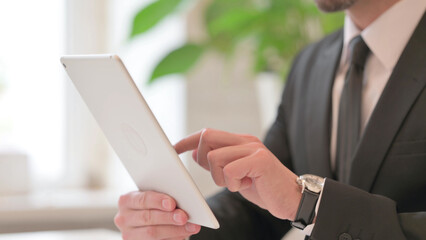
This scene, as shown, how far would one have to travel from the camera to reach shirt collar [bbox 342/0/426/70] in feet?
4.31

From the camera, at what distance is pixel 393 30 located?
133cm

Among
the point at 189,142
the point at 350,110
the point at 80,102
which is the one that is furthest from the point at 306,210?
the point at 80,102

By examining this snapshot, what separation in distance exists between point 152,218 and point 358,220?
35 cm

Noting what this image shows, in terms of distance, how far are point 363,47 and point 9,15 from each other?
1720 mm

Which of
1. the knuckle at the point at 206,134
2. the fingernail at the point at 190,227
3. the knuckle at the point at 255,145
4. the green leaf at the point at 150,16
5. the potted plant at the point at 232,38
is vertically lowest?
the fingernail at the point at 190,227

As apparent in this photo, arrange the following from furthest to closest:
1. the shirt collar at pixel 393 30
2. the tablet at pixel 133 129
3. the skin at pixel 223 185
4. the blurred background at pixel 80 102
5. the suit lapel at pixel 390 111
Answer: the blurred background at pixel 80 102
the shirt collar at pixel 393 30
the suit lapel at pixel 390 111
the skin at pixel 223 185
the tablet at pixel 133 129

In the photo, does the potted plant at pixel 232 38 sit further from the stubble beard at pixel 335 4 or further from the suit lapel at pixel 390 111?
the suit lapel at pixel 390 111

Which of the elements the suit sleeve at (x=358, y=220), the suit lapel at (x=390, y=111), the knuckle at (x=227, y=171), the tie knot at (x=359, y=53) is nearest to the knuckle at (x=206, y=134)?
the knuckle at (x=227, y=171)

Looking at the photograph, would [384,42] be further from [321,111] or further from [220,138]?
[220,138]

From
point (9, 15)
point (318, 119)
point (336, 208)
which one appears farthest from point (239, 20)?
point (9, 15)

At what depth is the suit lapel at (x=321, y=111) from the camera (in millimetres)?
1402

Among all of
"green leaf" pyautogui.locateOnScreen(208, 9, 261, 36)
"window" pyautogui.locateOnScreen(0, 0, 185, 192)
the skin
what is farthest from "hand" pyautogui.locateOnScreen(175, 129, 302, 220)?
"window" pyautogui.locateOnScreen(0, 0, 185, 192)

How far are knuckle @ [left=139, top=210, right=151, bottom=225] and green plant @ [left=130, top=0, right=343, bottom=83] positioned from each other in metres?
0.92

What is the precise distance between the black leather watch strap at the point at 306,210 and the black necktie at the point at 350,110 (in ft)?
1.01
